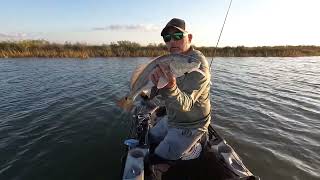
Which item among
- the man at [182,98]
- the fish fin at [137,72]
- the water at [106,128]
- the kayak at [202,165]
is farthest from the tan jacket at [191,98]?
the water at [106,128]

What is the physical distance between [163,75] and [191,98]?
72 centimetres

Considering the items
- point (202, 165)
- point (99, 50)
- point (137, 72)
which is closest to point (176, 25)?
point (137, 72)

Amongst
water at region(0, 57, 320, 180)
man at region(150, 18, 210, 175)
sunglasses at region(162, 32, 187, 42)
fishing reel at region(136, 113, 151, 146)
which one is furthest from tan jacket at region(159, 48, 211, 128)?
water at region(0, 57, 320, 180)

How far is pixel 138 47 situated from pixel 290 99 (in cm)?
2972

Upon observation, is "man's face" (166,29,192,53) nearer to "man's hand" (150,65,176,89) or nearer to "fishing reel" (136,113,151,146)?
"man's hand" (150,65,176,89)

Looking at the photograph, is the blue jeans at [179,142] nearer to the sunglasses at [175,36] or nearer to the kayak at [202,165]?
the kayak at [202,165]

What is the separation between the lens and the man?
12.4 ft

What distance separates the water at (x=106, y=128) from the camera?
6.83 metres

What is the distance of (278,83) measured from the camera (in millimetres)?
17859

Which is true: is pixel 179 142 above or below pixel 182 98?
below

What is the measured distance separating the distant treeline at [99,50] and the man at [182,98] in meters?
29.9

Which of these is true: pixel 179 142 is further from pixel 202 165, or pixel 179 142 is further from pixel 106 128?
pixel 106 128

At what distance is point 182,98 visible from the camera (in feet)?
12.6

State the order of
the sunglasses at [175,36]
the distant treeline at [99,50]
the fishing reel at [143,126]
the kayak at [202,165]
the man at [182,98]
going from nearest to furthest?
the man at [182,98] → the sunglasses at [175,36] → the kayak at [202,165] → the fishing reel at [143,126] → the distant treeline at [99,50]
